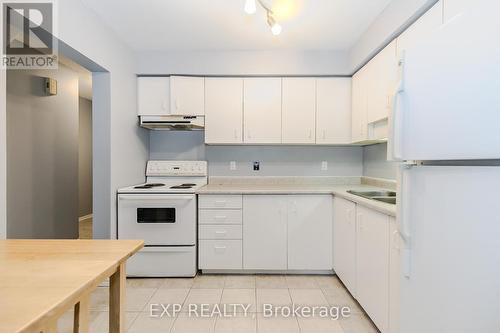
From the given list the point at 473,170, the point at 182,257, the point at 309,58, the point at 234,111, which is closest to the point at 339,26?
the point at 309,58

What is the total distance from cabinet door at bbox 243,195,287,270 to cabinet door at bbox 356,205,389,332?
788mm

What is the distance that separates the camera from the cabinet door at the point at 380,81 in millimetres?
2100

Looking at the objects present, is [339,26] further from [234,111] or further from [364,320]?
[364,320]

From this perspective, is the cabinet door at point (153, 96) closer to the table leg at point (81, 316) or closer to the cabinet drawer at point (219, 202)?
the cabinet drawer at point (219, 202)

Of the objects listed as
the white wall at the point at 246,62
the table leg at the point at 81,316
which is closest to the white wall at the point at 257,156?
the white wall at the point at 246,62

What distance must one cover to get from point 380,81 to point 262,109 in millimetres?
1216

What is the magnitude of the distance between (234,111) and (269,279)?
70.3 inches

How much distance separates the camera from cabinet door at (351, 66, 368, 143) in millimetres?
2625

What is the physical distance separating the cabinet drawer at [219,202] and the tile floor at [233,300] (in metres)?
0.70

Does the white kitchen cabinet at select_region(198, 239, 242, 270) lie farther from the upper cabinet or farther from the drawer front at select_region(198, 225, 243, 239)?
the upper cabinet
